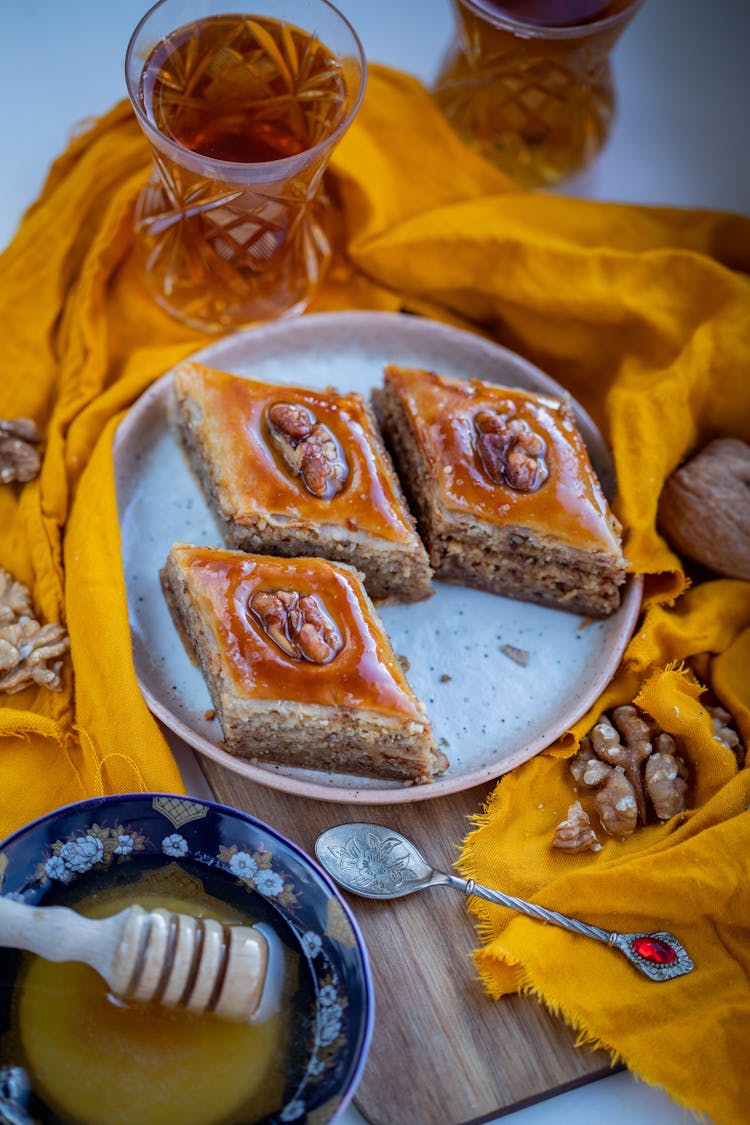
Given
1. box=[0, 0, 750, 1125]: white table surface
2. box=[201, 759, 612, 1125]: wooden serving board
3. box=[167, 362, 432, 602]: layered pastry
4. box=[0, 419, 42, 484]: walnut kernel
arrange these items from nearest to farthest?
box=[201, 759, 612, 1125]: wooden serving board, box=[167, 362, 432, 602]: layered pastry, box=[0, 419, 42, 484]: walnut kernel, box=[0, 0, 750, 1125]: white table surface

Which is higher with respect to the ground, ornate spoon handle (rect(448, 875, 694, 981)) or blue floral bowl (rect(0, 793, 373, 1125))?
blue floral bowl (rect(0, 793, 373, 1125))

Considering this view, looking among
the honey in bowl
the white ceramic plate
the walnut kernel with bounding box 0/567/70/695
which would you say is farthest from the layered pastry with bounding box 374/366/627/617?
the honey in bowl

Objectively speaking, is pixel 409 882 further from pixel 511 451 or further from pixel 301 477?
pixel 511 451

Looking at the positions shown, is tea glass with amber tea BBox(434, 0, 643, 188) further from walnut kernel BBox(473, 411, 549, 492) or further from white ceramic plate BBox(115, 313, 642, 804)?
walnut kernel BBox(473, 411, 549, 492)

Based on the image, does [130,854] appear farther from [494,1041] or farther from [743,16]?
[743,16]

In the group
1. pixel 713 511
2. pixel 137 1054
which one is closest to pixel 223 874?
pixel 137 1054

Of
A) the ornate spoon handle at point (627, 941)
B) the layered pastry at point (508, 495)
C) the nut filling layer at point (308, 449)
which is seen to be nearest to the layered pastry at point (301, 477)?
the nut filling layer at point (308, 449)
